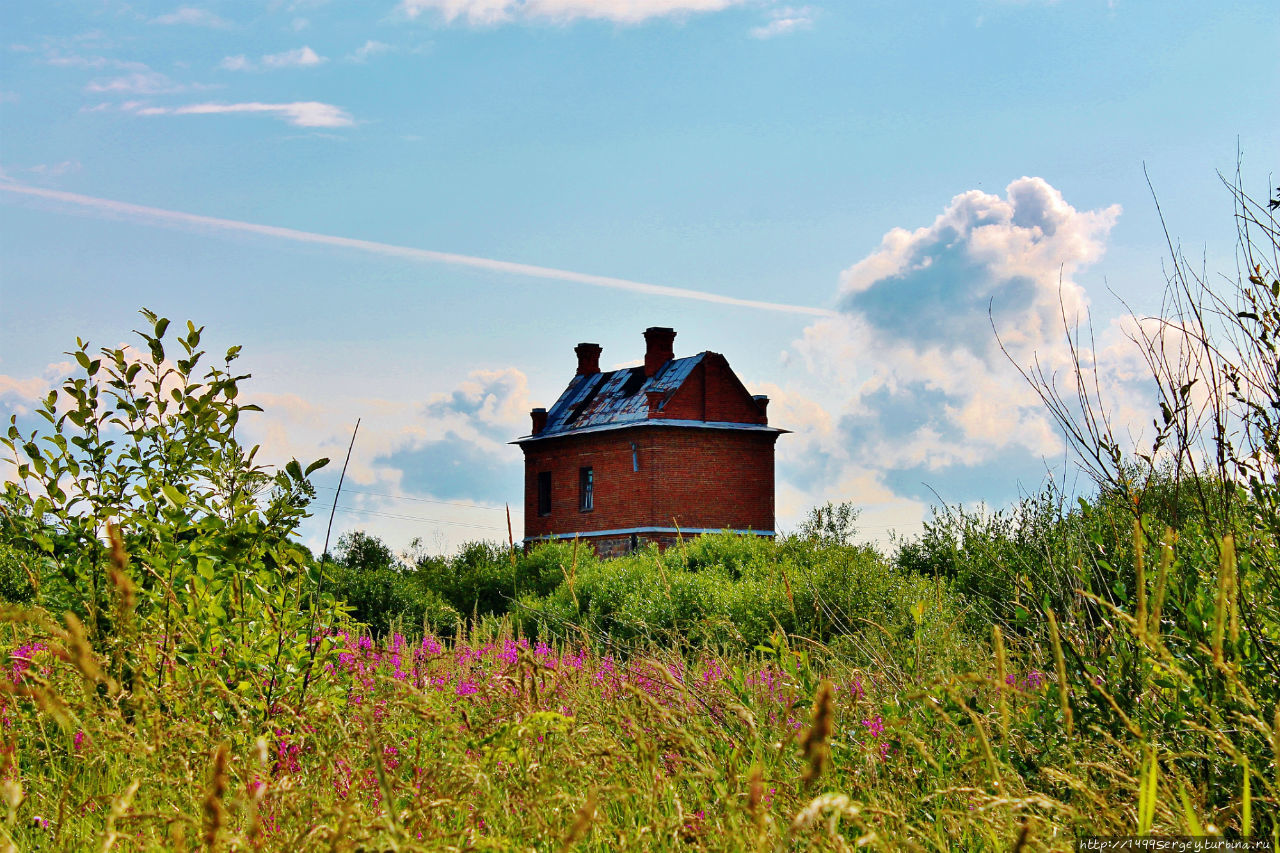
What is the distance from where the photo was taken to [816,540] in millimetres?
15375

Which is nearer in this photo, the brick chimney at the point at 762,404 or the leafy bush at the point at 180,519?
the leafy bush at the point at 180,519

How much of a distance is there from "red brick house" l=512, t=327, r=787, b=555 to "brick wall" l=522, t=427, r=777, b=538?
33mm

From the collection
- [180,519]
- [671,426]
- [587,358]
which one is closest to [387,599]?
[180,519]

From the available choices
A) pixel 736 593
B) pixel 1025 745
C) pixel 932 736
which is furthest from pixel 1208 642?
pixel 736 593

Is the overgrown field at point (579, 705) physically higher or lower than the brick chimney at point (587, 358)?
lower

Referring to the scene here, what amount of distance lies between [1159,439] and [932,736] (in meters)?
1.62

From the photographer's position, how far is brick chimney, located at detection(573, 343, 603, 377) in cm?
3878

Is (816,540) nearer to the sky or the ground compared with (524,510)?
nearer to the ground

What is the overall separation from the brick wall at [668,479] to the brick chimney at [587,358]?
4145 mm

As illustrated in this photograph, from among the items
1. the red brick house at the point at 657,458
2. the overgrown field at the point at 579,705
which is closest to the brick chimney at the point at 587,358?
the red brick house at the point at 657,458

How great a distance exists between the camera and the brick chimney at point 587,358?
38.8 m

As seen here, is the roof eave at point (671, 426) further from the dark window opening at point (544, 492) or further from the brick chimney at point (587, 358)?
the brick chimney at point (587, 358)

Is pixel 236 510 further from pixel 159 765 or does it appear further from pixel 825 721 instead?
pixel 825 721

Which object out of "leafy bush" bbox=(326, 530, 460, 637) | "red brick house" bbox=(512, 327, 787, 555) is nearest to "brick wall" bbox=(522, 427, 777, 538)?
"red brick house" bbox=(512, 327, 787, 555)
